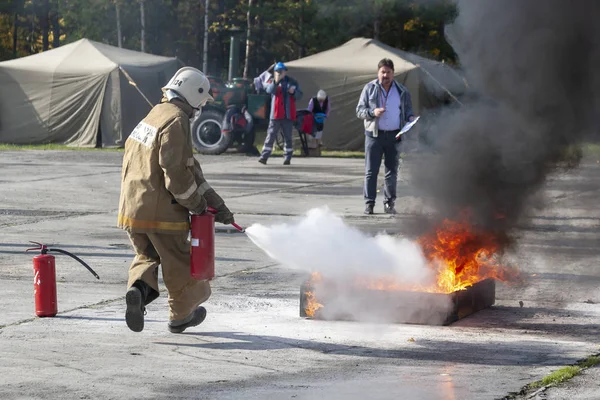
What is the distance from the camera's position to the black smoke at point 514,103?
766cm

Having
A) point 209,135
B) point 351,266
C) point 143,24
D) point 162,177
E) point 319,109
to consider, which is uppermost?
point 143,24

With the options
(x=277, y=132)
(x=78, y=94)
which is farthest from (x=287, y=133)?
(x=78, y=94)

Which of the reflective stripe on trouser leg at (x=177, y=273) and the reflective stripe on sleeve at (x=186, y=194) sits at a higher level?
the reflective stripe on sleeve at (x=186, y=194)

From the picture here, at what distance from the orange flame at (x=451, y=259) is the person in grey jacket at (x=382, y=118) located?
5.46 meters

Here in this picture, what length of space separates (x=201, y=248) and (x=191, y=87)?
40.4 inches

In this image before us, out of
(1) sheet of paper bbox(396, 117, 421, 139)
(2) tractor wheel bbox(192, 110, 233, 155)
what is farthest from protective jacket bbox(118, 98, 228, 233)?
(2) tractor wheel bbox(192, 110, 233, 155)

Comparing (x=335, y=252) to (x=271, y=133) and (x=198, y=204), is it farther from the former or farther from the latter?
(x=271, y=133)

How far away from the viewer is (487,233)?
7.97 metres

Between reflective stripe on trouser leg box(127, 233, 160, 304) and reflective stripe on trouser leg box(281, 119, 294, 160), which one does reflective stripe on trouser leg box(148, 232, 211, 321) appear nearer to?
reflective stripe on trouser leg box(127, 233, 160, 304)

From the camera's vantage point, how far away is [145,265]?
6918 millimetres

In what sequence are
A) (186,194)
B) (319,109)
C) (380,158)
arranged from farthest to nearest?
(319,109) < (380,158) < (186,194)

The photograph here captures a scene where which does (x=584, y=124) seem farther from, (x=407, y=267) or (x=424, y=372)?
(x=424, y=372)

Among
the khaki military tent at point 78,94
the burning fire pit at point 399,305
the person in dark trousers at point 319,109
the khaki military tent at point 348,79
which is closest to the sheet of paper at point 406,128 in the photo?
the burning fire pit at point 399,305

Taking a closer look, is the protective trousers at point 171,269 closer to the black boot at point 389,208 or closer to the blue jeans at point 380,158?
the blue jeans at point 380,158
